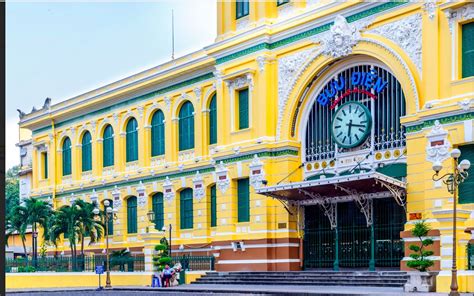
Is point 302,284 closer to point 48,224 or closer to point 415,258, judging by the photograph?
point 415,258

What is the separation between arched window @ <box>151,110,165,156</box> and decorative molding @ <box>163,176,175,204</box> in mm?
1610

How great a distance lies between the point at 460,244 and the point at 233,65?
43.6 ft

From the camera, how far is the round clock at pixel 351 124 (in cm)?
2602

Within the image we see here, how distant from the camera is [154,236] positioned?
30.8 meters

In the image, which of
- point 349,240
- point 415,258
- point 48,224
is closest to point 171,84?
point 48,224

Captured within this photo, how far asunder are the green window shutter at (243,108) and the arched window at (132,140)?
10.3 metres

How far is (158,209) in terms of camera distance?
37688 millimetres

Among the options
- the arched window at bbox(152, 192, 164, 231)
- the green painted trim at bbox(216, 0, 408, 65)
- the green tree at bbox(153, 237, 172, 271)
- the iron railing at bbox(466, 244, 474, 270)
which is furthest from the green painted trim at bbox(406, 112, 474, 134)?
the arched window at bbox(152, 192, 164, 231)

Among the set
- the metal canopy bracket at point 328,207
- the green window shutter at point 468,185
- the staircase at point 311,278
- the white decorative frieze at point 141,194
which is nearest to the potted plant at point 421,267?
the staircase at point 311,278

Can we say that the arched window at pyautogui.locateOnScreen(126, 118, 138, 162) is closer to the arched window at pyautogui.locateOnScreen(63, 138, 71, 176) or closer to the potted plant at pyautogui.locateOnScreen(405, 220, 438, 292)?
the arched window at pyautogui.locateOnScreen(63, 138, 71, 176)

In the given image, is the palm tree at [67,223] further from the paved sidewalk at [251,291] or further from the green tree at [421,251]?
the green tree at [421,251]

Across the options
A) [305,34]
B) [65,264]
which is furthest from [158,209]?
[305,34]

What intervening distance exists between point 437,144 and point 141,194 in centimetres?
1963

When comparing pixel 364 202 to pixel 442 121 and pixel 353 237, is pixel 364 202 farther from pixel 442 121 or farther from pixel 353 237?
pixel 442 121
